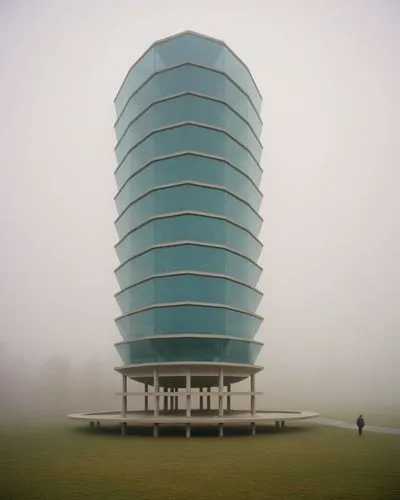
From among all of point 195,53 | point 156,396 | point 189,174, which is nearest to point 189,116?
point 189,174

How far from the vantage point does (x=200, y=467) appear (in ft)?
84.2

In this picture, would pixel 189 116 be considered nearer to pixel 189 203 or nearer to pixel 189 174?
pixel 189 174

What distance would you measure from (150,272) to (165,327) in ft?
16.0

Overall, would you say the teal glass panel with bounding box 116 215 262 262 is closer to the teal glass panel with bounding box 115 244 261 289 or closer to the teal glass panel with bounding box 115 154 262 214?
the teal glass panel with bounding box 115 244 261 289

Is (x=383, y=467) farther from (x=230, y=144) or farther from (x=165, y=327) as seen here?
(x=230, y=144)

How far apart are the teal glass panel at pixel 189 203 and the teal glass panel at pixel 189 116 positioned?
5.47 metres

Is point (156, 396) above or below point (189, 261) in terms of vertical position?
below

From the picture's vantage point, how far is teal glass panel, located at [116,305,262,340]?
4359 centimetres

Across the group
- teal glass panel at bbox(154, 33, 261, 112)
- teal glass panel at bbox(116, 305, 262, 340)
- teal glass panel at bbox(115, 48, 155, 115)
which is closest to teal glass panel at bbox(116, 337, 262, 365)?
teal glass panel at bbox(116, 305, 262, 340)

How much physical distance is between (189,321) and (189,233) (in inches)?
263

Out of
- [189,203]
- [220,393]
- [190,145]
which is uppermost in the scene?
[190,145]

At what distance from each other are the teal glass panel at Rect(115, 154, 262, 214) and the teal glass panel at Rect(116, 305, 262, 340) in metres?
10.0

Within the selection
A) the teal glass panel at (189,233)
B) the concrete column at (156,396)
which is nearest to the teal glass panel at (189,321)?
the concrete column at (156,396)

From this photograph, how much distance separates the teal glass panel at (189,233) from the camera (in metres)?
45.2
